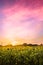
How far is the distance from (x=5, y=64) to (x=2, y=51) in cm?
79

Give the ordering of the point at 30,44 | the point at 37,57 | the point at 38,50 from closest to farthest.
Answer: the point at 37,57 < the point at 38,50 < the point at 30,44

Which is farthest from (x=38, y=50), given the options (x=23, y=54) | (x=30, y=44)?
(x=30, y=44)

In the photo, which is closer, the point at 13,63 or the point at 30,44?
the point at 13,63

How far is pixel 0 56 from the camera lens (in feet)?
39.3

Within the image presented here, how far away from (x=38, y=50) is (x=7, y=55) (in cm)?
151

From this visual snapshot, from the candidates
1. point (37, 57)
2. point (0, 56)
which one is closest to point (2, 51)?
point (0, 56)

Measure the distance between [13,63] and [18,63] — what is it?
0.99 feet

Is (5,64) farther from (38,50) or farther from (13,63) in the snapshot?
(38,50)

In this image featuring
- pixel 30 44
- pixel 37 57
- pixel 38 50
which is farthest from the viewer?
pixel 30 44

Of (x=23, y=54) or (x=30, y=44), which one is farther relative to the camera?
(x=30, y=44)

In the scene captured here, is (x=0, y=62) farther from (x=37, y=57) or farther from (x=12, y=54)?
(x=37, y=57)

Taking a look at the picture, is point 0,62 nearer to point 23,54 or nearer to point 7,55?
point 7,55

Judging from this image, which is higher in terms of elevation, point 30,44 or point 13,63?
point 30,44

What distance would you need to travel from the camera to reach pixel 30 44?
14.8 m
